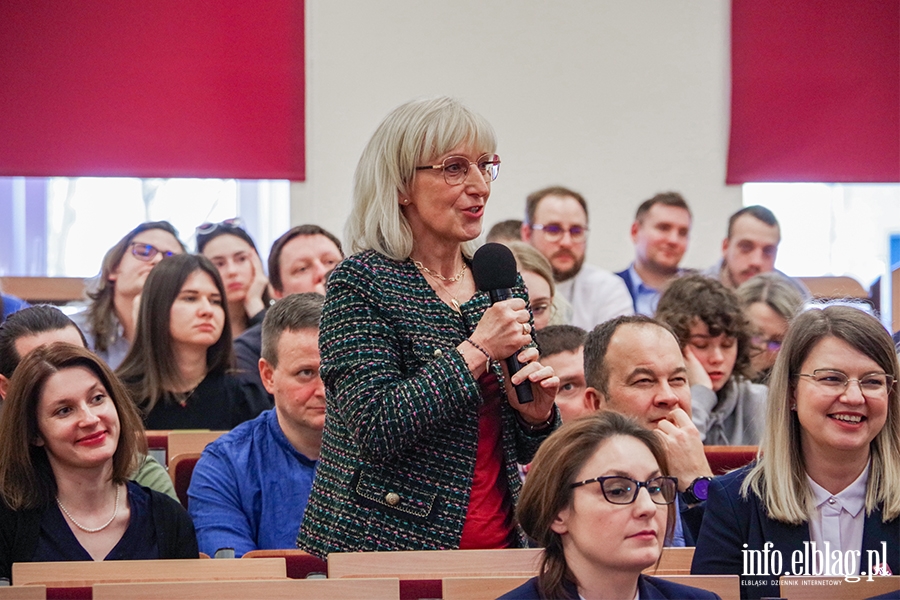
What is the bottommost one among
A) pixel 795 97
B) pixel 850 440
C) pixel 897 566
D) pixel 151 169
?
pixel 897 566

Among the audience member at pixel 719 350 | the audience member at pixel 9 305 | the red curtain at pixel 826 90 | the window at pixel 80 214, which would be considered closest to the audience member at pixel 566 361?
the audience member at pixel 719 350

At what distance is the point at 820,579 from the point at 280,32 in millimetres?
4238

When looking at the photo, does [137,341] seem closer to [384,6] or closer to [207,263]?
[207,263]

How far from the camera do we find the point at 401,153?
6.40ft

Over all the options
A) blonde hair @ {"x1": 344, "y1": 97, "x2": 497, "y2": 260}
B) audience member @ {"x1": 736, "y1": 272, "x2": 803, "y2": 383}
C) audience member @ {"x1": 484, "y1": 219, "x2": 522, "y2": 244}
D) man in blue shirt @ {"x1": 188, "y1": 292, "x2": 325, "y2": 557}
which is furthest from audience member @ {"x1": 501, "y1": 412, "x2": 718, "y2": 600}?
audience member @ {"x1": 484, "y1": 219, "x2": 522, "y2": 244}

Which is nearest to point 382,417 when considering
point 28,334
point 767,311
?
point 28,334

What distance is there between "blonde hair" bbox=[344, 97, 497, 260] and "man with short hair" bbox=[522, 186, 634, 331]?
238 cm

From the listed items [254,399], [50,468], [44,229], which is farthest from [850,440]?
[44,229]

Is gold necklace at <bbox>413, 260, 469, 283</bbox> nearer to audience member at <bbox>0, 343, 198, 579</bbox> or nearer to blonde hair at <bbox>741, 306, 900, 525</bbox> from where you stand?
blonde hair at <bbox>741, 306, 900, 525</bbox>

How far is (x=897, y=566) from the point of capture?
1969 mm

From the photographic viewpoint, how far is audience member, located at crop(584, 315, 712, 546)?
7.94ft

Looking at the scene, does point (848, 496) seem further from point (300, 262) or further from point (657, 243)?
point (657, 243)

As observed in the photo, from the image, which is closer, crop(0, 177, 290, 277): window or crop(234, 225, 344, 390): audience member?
crop(234, 225, 344, 390): audience member

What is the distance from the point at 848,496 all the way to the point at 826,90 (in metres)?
3.95
